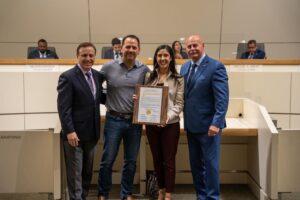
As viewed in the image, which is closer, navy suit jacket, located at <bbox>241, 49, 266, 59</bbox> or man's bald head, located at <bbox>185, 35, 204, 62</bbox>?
man's bald head, located at <bbox>185, 35, 204, 62</bbox>

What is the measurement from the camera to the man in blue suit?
2689 millimetres

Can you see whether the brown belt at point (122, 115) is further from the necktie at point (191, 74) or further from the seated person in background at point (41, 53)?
the seated person in background at point (41, 53)

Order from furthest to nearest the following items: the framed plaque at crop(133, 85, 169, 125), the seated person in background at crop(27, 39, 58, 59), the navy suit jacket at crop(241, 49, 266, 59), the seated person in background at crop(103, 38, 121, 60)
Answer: the seated person in background at crop(27, 39, 58, 59) < the navy suit jacket at crop(241, 49, 266, 59) < the seated person in background at crop(103, 38, 121, 60) < the framed plaque at crop(133, 85, 169, 125)

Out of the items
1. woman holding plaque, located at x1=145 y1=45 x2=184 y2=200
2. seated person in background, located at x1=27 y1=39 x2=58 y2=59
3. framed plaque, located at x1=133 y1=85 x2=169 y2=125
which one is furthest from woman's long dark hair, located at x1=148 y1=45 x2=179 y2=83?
seated person in background, located at x1=27 y1=39 x2=58 y2=59

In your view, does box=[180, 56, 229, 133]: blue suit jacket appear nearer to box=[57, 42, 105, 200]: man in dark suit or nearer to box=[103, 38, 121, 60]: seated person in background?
box=[57, 42, 105, 200]: man in dark suit

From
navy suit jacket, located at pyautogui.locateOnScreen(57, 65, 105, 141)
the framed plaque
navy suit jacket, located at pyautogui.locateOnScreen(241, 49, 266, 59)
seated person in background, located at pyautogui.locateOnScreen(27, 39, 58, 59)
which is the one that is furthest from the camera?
seated person in background, located at pyautogui.locateOnScreen(27, 39, 58, 59)

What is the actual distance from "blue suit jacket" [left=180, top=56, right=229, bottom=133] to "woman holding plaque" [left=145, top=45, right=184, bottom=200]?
87 millimetres

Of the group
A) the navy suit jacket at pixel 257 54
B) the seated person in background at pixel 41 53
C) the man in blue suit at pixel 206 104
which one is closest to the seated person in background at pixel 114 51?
the seated person in background at pixel 41 53

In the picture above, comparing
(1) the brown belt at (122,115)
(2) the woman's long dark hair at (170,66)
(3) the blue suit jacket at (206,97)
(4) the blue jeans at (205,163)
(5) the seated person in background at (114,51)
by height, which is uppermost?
(5) the seated person in background at (114,51)

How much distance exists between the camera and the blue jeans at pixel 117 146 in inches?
112

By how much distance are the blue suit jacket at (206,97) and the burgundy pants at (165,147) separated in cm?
15

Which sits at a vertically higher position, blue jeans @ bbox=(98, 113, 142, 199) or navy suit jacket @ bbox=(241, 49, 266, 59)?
navy suit jacket @ bbox=(241, 49, 266, 59)

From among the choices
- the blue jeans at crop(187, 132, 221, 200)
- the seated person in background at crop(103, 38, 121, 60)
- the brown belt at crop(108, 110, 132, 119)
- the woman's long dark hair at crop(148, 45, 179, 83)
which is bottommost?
the blue jeans at crop(187, 132, 221, 200)

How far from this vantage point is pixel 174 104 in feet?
9.21
